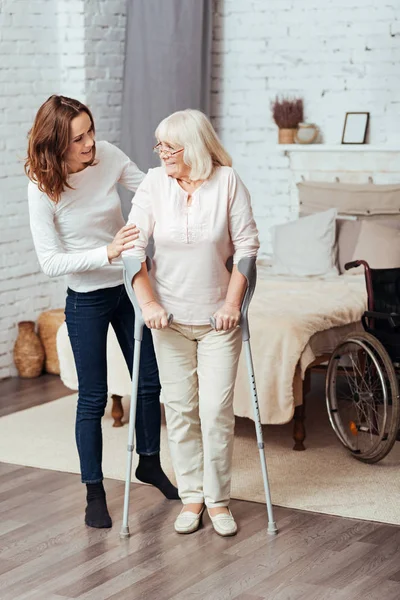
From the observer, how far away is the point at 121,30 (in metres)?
6.28

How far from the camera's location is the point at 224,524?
352 centimetres

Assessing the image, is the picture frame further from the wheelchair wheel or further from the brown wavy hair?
the brown wavy hair

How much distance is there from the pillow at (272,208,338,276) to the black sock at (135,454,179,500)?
195cm

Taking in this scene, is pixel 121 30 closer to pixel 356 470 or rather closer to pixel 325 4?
pixel 325 4

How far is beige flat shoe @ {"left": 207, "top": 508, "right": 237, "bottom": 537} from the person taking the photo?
3.50 meters

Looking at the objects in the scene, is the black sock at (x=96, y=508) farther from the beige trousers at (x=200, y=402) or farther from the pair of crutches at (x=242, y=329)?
the beige trousers at (x=200, y=402)

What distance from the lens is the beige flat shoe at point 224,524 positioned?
138 inches

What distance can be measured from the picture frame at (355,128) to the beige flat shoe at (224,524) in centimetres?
324

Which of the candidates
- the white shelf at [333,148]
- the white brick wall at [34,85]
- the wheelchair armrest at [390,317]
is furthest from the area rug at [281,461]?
the white shelf at [333,148]

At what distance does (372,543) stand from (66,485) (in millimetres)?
1281

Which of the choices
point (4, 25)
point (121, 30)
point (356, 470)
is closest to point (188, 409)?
point (356, 470)

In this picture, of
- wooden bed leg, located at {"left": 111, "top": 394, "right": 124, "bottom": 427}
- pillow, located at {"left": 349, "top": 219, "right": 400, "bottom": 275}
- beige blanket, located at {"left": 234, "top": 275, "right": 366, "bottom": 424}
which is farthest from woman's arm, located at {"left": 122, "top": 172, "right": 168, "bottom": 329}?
pillow, located at {"left": 349, "top": 219, "right": 400, "bottom": 275}

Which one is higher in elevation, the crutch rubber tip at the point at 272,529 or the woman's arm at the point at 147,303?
the woman's arm at the point at 147,303

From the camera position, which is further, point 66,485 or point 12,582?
point 66,485
